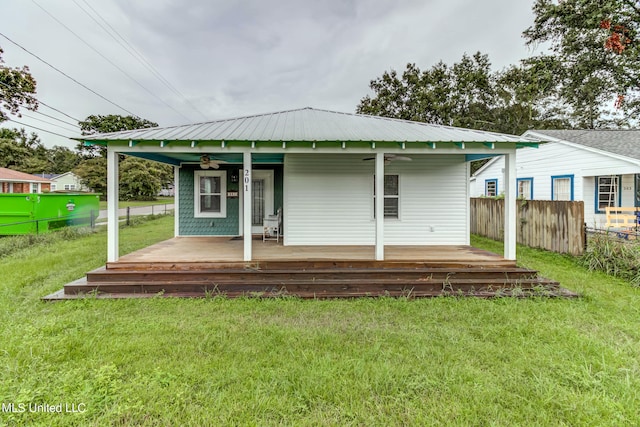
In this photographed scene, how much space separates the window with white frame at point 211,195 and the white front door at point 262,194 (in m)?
0.92

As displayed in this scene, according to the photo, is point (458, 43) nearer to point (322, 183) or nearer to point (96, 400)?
point (322, 183)

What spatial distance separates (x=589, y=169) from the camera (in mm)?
10641

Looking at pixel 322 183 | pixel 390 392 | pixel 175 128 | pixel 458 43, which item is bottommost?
pixel 390 392

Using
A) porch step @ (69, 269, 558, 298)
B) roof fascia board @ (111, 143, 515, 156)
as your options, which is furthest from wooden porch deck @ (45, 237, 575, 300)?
roof fascia board @ (111, 143, 515, 156)

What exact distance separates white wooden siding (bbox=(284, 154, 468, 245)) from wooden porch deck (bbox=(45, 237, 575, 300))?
4.69 ft

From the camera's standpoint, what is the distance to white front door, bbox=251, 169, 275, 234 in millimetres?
9047

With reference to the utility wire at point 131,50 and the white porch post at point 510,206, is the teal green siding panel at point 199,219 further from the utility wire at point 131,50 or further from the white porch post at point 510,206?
the utility wire at point 131,50

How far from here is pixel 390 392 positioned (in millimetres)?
2600

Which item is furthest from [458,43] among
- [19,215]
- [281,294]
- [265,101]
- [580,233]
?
[19,215]

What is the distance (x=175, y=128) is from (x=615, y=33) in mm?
16256

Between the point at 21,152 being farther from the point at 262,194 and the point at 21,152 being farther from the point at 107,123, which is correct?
the point at 262,194
